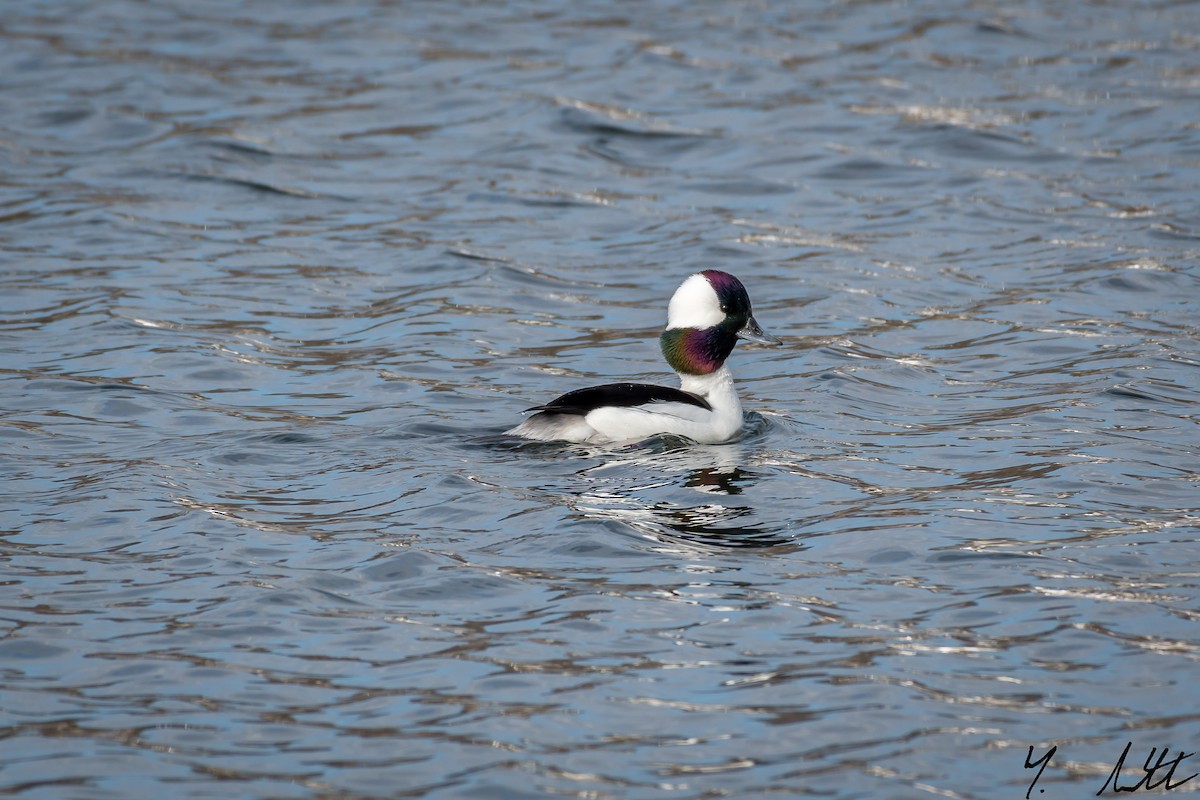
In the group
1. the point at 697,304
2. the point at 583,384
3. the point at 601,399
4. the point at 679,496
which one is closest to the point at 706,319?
the point at 697,304

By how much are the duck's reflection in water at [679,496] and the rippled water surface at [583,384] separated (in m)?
0.04

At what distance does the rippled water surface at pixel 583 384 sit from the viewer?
5539 millimetres

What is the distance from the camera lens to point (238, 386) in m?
10.0

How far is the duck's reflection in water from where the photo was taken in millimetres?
7371

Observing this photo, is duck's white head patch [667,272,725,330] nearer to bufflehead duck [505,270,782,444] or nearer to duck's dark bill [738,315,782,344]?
→ bufflehead duck [505,270,782,444]

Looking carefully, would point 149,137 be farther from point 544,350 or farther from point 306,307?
point 544,350

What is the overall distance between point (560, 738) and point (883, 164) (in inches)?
426

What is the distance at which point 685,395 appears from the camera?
8.90 m

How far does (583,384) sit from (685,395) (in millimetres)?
1421

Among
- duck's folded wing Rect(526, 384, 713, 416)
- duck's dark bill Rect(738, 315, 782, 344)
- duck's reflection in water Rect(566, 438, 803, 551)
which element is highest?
duck's dark bill Rect(738, 315, 782, 344)

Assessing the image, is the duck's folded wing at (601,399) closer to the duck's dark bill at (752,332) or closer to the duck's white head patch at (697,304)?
the duck's white head patch at (697,304)

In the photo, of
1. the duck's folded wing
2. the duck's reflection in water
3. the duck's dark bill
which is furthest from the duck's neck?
the duck's folded wing

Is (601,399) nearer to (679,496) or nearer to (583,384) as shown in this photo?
(679,496)

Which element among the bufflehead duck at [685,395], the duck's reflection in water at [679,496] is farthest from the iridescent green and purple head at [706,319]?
the duck's reflection in water at [679,496]
